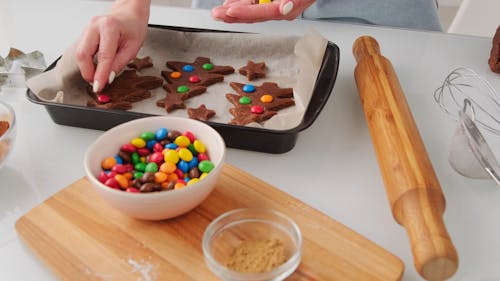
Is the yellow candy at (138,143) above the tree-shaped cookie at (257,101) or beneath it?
above

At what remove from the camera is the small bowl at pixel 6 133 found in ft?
2.42

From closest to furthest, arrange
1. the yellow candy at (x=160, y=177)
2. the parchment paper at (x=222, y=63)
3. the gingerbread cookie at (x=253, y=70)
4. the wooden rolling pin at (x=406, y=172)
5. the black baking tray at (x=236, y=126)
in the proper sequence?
the wooden rolling pin at (x=406, y=172)
the yellow candy at (x=160, y=177)
the black baking tray at (x=236, y=126)
the parchment paper at (x=222, y=63)
the gingerbread cookie at (x=253, y=70)

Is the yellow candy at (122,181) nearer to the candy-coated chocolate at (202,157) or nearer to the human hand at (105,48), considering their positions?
the candy-coated chocolate at (202,157)

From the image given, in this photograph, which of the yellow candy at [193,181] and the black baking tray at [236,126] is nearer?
the yellow candy at [193,181]

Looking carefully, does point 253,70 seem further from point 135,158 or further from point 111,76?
point 135,158

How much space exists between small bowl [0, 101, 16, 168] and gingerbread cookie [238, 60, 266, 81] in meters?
0.43

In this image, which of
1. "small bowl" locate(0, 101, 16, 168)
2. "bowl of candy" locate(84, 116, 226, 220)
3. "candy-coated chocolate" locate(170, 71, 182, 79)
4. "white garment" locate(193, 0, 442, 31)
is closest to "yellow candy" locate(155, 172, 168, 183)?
"bowl of candy" locate(84, 116, 226, 220)

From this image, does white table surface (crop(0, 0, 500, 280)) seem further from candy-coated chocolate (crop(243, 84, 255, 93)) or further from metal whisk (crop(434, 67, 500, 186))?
candy-coated chocolate (crop(243, 84, 255, 93))

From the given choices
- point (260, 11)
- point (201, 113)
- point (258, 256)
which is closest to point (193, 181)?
point (258, 256)

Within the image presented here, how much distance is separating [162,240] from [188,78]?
44cm

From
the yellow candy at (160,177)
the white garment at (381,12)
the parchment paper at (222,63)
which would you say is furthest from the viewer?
the white garment at (381,12)

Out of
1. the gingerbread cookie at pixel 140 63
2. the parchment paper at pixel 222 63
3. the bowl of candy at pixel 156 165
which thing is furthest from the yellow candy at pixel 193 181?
the gingerbread cookie at pixel 140 63

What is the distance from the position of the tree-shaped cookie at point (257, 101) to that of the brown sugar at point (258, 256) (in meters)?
0.28

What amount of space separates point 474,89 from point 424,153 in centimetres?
37
